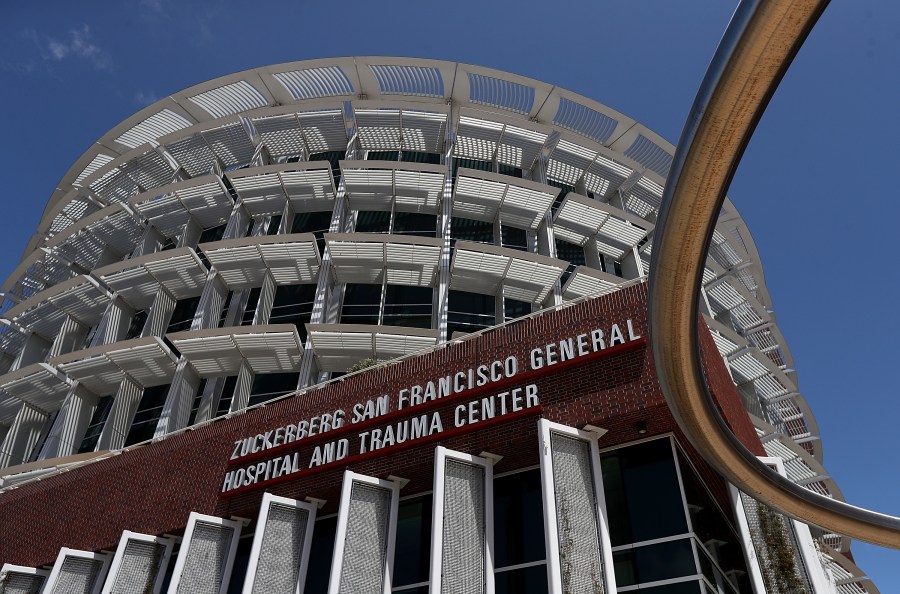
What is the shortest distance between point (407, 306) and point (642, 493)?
18.1 m

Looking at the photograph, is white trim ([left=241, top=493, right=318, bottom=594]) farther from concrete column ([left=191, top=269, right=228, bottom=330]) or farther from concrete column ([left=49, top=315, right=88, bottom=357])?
concrete column ([left=49, top=315, right=88, bottom=357])

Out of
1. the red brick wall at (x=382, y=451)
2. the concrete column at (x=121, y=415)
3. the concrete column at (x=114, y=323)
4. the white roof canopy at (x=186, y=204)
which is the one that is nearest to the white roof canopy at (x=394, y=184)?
the white roof canopy at (x=186, y=204)

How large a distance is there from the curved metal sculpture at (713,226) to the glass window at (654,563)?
1.84 meters

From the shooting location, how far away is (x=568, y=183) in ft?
127

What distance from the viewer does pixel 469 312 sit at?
30.3 m

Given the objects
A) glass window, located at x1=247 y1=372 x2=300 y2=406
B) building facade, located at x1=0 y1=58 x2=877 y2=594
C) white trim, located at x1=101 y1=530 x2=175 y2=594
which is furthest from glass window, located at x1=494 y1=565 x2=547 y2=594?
glass window, located at x1=247 y1=372 x2=300 y2=406

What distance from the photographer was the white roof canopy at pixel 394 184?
32.6m

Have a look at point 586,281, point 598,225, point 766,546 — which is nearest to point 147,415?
point 586,281

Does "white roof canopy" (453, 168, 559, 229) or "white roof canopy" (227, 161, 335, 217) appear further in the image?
"white roof canopy" (227, 161, 335, 217)

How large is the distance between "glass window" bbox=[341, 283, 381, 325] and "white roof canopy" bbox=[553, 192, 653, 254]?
1027cm

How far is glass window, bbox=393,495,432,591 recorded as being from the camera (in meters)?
15.1

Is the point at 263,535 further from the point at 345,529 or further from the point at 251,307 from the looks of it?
the point at 251,307

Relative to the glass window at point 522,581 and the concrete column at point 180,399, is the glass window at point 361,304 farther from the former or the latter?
the glass window at point 522,581

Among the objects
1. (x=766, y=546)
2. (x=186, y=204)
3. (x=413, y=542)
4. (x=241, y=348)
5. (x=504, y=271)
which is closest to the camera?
(x=766, y=546)
